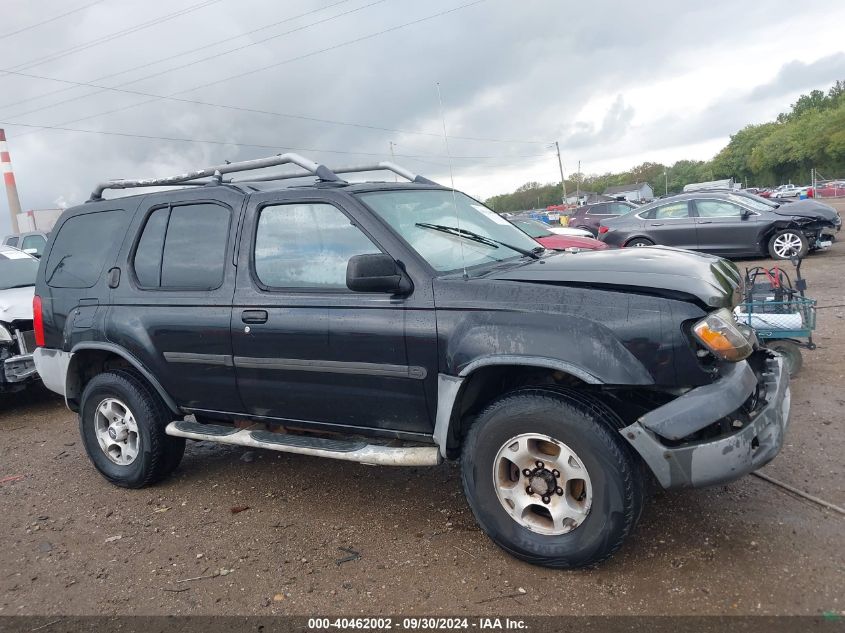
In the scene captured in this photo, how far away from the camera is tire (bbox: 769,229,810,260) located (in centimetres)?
1268

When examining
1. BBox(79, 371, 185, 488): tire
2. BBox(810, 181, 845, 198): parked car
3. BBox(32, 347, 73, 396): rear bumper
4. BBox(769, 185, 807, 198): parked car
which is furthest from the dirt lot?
BBox(810, 181, 845, 198): parked car

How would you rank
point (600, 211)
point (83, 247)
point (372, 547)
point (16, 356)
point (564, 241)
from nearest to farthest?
point (372, 547) → point (83, 247) → point (16, 356) → point (564, 241) → point (600, 211)

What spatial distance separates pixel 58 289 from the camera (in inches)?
187

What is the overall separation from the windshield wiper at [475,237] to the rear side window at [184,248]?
1264 millimetres

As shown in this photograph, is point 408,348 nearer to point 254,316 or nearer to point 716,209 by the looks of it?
point 254,316

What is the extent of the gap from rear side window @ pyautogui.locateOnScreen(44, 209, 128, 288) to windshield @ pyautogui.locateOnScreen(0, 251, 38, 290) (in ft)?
10.7

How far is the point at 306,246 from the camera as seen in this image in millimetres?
3768

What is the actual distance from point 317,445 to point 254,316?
819 millimetres

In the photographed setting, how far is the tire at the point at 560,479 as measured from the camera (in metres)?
2.89

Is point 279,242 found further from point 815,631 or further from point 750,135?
point 750,135

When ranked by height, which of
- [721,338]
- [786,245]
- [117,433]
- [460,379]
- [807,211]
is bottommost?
[117,433]

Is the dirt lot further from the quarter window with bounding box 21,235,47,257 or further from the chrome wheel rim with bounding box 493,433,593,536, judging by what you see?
the quarter window with bounding box 21,235,47,257

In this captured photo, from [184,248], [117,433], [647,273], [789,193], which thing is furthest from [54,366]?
[789,193]

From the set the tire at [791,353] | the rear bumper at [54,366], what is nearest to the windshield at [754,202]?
the tire at [791,353]
